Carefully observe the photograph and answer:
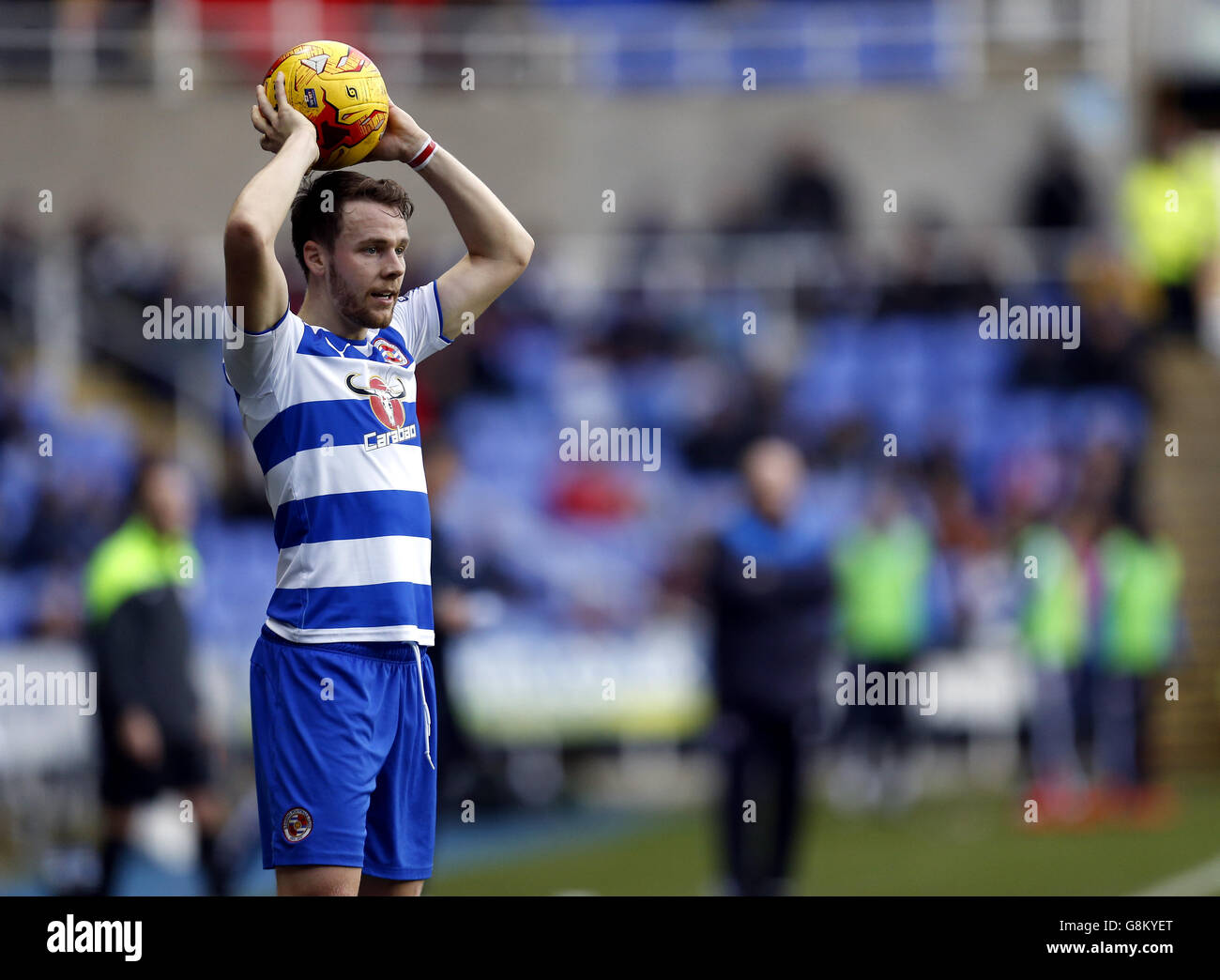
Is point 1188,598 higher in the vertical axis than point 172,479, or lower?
lower

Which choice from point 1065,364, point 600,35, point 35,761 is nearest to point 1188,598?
point 1065,364

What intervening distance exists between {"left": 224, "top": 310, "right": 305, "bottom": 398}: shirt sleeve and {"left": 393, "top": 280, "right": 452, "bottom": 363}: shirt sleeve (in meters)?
0.41

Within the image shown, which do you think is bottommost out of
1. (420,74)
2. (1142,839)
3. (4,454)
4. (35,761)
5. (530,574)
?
(1142,839)

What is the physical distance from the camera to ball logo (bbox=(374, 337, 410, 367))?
4.30 meters

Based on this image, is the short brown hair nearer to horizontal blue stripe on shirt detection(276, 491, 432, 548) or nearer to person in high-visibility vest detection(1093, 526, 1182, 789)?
horizontal blue stripe on shirt detection(276, 491, 432, 548)

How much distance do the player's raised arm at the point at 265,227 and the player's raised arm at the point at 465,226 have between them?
37 cm

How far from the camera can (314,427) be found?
13.5ft

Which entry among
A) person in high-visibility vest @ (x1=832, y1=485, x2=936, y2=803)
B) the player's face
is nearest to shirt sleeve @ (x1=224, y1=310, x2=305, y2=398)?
the player's face

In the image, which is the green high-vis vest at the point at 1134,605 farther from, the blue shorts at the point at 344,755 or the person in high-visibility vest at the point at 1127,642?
the blue shorts at the point at 344,755

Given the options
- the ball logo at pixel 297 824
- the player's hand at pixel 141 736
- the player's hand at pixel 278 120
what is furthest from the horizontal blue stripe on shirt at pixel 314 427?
the player's hand at pixel 141 736
